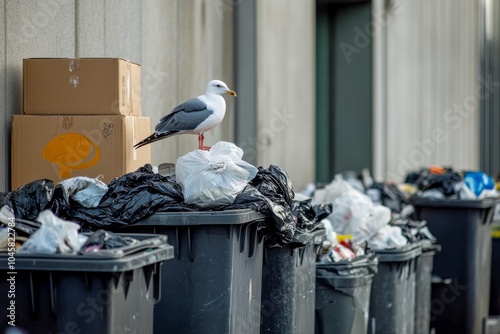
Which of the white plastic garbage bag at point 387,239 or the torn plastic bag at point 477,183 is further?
the torn plastic bag at point 477,183

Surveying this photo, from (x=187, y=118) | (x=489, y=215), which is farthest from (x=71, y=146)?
(x=489, y=215)

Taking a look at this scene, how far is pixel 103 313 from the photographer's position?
3900mm

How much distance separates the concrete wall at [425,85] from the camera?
15.2 metres

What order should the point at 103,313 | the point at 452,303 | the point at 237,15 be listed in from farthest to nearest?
the point at 237,15 → the point at 452,303 → the point at 103,313

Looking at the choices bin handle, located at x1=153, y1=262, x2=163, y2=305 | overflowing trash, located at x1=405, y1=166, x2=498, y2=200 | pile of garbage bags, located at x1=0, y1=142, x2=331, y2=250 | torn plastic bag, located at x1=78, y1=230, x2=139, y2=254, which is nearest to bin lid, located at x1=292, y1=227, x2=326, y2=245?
pile of garbage bags, located at x1=0, y1=142, x2=331, y2=250

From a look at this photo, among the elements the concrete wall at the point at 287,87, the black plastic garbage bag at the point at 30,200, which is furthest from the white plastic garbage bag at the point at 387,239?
the concrete wall at the point at 287,87

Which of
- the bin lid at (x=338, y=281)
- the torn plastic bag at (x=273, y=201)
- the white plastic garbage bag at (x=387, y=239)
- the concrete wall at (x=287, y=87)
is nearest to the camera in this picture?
the torn plastic bag at (x=273, y=201)

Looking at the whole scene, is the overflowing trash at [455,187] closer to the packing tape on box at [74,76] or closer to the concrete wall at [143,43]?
A: the concrete wall at [143,43]

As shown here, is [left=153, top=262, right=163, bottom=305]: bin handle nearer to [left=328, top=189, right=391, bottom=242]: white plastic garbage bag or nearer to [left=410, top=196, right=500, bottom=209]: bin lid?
[left=328, top=189, right=391, bottom=242]: white plastic garbage bag

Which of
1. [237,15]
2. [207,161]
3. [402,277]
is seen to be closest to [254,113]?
[237,15]

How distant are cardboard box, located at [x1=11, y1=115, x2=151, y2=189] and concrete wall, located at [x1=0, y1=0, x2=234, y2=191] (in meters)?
0.15

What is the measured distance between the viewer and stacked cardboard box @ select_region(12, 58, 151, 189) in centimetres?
573

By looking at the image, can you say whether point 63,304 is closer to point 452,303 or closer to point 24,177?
point 24,177

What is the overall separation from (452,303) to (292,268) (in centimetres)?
379
